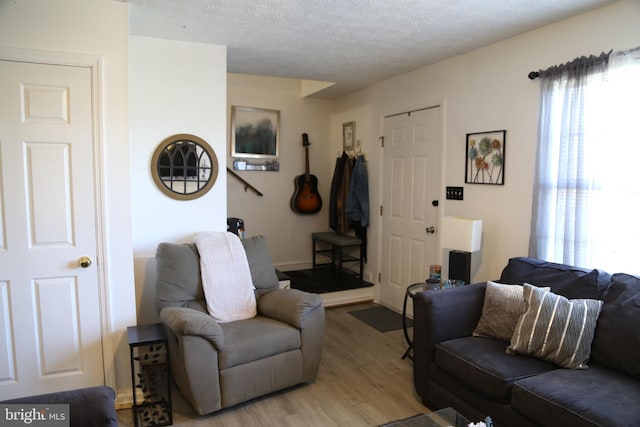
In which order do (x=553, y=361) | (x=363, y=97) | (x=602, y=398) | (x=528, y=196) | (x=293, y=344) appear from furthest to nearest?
(x=363, y=97) → (x=528, y=196) → (x=293, y=344) → (x=553, y=361) → (x=602, y=398)

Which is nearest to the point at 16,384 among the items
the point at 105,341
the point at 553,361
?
the point at 105,341

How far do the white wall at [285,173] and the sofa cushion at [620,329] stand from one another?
3.65 meters

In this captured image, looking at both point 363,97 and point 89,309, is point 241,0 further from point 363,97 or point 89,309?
point 363,97

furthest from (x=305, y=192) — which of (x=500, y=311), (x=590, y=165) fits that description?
(x=590, y=165)

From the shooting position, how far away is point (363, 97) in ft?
15.5

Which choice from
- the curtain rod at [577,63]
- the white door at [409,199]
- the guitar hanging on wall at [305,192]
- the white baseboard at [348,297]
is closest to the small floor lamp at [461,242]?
the white door at [409,199]

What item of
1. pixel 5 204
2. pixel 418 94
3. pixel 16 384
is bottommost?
pixel 16 384

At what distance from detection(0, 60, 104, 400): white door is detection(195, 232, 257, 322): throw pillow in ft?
2.22

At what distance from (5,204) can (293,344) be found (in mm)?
1835

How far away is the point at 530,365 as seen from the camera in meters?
2.11

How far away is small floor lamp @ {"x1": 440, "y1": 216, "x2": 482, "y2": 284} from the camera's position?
302cm

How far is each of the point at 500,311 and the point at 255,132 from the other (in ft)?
11.6

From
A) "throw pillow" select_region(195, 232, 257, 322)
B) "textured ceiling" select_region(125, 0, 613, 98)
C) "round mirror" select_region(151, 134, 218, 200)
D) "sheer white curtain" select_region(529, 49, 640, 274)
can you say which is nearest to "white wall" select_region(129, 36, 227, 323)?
"round mirror" select_region(151, 134, 218, 200)

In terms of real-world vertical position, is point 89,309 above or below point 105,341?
above
